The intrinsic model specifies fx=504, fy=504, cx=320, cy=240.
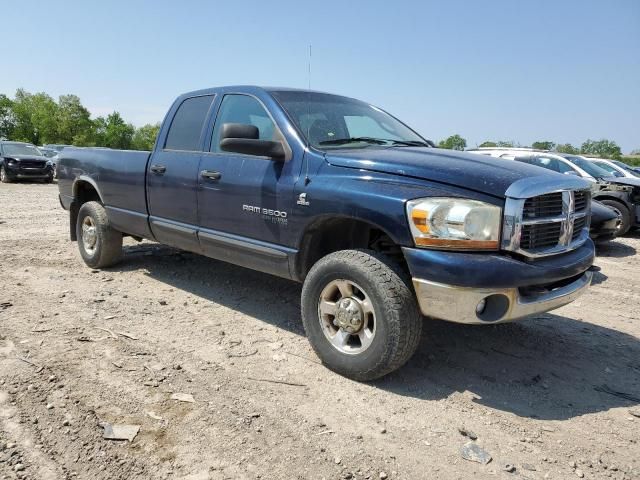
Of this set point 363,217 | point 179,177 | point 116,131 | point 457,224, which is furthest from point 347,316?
point 116,131

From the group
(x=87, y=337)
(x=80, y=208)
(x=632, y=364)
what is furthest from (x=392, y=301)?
(x=80, y=208)

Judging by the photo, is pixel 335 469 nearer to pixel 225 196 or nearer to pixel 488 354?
pixel 488 354

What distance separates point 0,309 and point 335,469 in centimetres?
351

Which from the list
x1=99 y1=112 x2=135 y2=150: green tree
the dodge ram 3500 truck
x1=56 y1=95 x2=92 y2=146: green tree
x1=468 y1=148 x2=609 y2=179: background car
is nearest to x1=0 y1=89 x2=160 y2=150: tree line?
x1=56 y1=95 x2=92 y2=146: green tree

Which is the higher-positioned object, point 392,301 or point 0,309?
point 392,301

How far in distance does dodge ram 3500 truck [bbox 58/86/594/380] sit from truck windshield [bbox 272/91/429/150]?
2 centimetres

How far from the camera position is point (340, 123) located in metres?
4.04

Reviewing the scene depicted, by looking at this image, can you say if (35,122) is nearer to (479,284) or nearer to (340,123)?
(340,123)

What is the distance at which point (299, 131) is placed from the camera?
3.68m

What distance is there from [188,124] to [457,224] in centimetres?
288

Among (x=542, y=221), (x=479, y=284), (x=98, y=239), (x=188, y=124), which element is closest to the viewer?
(x=479, y=284)

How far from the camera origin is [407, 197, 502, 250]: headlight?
279 cm

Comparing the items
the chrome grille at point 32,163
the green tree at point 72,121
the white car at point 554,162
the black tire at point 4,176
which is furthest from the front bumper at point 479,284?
the green tree at point 72,121

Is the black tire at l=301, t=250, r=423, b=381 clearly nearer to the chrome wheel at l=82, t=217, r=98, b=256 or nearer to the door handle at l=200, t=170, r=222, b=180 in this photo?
the door handle at l=200, t=170, r=222, b=180
